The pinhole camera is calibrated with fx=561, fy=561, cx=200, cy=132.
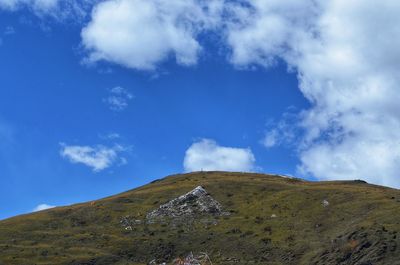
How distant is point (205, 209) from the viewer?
13900cm

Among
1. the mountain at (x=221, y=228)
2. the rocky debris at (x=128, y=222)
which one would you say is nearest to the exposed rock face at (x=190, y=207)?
the mountain at (x=221, y=228)

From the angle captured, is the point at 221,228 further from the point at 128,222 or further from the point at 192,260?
the point at 128,222

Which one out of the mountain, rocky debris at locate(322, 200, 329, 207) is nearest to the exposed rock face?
the mountain

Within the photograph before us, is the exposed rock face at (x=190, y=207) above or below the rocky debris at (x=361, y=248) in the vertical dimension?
above

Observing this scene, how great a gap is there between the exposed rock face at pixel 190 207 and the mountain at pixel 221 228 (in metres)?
0.25

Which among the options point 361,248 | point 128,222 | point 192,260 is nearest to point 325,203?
point 361,248

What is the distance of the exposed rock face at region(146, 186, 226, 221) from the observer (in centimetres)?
13762

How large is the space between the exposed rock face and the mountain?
0.81 ft

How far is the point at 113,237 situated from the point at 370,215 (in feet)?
182

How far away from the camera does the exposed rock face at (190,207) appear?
13762 cm

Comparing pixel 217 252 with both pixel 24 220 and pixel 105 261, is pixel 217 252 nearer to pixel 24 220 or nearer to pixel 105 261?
pixel 105 261

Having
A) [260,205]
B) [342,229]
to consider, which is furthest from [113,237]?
[342,229]

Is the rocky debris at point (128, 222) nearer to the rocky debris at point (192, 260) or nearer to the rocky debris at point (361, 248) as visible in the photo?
the rocky debris at point (192, 260)

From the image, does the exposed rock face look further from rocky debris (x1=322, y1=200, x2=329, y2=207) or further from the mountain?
rocky debris (x1=322, y1=200, x2=329, y2=207)
